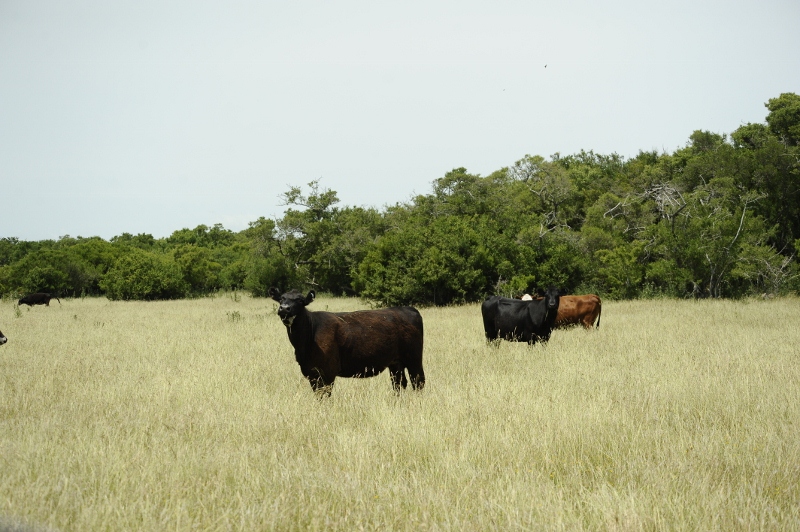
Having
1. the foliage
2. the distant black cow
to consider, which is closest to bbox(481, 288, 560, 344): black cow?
the distant black cow

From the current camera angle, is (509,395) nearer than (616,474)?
No

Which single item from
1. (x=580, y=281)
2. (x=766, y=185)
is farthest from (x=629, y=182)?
(x=580, y=281)

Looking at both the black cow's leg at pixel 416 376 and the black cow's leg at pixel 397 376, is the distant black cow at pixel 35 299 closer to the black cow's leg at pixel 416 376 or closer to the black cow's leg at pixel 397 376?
the black cow's leg at pixel 397 376

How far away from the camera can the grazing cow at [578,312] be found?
16.8m

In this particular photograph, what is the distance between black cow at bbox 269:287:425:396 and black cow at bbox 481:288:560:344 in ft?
16.0

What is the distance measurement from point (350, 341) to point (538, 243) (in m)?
22.3

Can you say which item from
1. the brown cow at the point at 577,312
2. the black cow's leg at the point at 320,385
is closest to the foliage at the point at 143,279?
the brown cow at the point at 577,312

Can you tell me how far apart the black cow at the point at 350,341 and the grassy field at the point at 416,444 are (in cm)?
33

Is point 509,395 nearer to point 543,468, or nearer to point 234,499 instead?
point 543,468

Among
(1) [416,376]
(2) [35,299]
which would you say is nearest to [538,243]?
(1) [416,376]

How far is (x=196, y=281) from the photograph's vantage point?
45.9 m

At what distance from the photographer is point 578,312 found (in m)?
16.9

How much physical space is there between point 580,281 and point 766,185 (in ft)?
40.1

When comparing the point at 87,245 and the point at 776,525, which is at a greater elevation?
the point at 87,245
